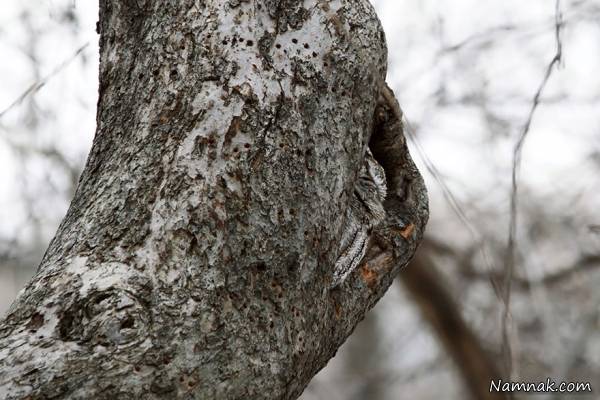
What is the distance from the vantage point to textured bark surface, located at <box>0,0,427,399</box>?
2.85 feet

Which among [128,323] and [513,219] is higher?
[513,219]

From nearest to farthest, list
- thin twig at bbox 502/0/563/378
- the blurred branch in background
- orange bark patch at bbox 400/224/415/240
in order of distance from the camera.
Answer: thin twig at bbox 502/0/563/378 < orange bark patch at bbox 400/224/415/240 < the blurred branch in background

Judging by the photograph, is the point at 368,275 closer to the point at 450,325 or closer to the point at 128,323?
the point at 128,323

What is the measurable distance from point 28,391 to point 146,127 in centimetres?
36

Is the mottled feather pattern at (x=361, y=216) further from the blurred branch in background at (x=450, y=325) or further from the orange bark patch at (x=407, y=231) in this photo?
the blurred branch in background at (x=450, y=325)

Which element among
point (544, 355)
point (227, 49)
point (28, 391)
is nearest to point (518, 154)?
point (227, 49)

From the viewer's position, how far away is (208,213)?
95 cm

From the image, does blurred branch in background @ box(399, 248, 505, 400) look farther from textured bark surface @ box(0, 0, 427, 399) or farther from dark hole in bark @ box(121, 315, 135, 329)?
dark hole in bark @ box(121, 315, 135, 329)

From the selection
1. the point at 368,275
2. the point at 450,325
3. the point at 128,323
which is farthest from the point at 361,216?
the point at 450,325

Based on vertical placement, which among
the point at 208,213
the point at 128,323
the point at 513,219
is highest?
the point at 513,219

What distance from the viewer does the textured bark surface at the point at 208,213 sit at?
867 mm

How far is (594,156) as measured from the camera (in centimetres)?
317

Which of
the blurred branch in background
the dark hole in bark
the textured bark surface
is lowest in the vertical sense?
the dark hole in bark

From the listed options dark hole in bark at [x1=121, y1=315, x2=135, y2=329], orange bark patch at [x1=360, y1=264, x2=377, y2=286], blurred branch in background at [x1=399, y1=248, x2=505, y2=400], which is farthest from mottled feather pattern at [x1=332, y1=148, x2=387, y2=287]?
blurred branch in background at [x1=399, y1=248, x2=505, y2=400]
